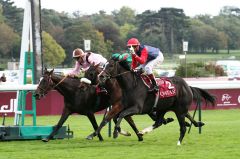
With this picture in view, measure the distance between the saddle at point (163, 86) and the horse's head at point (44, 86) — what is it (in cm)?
166

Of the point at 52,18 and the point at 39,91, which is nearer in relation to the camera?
the point at 39,91

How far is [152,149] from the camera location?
451 inches

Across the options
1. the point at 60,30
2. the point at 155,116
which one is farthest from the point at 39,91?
the point at 60,30

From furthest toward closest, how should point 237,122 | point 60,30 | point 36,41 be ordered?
1. point 60,30
2. point 36,41
3. point 237,122

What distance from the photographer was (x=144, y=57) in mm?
12531

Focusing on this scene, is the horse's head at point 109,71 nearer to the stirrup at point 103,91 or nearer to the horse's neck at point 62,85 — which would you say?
the stirrup at point 103,91

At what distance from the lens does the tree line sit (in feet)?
186

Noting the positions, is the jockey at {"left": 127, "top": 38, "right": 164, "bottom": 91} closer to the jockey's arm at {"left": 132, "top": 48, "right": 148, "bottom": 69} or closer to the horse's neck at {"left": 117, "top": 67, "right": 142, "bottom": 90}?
the jockey's arm at {"left": 132, "top": 48, "right": 148, "bottom": 69}

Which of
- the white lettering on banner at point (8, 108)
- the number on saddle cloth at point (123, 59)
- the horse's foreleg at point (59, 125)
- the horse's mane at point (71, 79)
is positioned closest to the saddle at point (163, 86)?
the number on saddle cloth at point (123, 59)

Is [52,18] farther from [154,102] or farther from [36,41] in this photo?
[154,102]

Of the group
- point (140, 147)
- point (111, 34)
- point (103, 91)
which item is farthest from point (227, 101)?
point (111, 34)

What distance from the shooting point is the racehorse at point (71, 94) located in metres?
12.9

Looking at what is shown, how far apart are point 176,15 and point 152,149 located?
63.4m

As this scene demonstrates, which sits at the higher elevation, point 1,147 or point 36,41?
point 36,41
